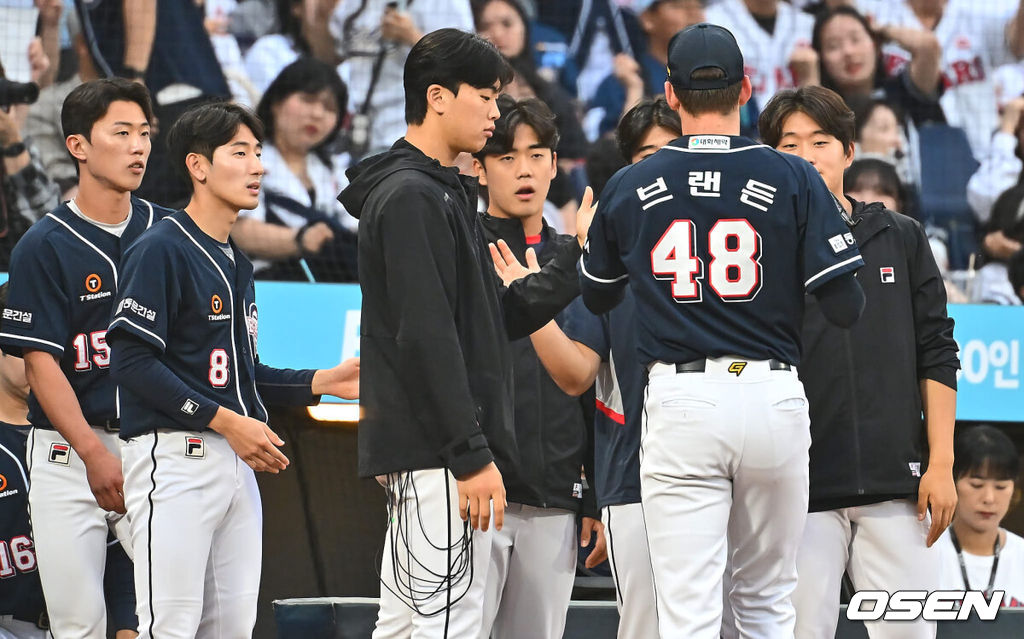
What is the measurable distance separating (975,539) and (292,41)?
4477 mm

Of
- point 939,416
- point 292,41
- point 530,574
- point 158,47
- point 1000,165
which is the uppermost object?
point 292,41

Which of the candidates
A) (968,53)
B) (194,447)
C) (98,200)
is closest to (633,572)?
(194,447)

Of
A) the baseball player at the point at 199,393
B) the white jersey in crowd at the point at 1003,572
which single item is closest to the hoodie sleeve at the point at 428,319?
the baseball player at the point at 199,393

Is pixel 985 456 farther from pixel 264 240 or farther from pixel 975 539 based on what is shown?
pixel 264 240

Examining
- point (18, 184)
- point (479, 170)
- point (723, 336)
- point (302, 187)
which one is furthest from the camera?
point (302, 187)

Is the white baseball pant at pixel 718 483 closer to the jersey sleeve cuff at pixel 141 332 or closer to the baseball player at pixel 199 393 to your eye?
the baseball player at pixel 199 393

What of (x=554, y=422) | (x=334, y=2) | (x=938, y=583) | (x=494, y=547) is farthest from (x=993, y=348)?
(x=334, y=2)

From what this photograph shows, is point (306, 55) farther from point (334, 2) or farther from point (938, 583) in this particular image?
point (938, 583)

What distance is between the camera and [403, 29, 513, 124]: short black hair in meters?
2.74

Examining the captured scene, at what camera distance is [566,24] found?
709 cm

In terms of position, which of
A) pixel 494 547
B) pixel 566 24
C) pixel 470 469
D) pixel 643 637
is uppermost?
pixel 566 24

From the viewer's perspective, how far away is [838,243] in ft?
9.00

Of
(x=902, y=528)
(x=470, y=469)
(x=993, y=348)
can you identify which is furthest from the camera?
(x=993, y=348)

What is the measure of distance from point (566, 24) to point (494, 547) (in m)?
4.48
